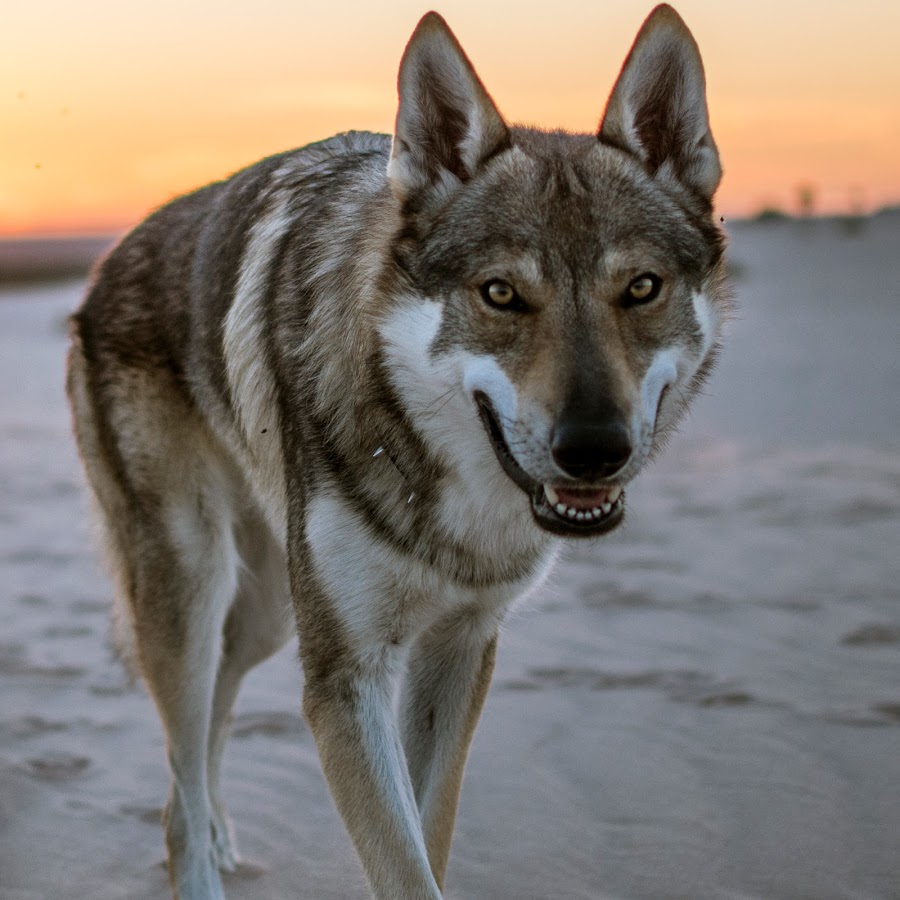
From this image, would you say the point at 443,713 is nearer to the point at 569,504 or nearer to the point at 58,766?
the point at 569,504

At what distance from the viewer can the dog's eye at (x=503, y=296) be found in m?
2.86

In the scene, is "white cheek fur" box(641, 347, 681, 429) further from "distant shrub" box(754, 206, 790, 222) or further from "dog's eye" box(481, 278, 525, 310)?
"distant shrub" box(754, 206, 790, 222)

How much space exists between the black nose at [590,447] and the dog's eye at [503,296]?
12.4 inches

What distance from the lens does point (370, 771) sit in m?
3.01

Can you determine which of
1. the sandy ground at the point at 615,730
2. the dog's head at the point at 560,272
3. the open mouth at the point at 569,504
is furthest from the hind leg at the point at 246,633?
the open mouth at the point at 569,504

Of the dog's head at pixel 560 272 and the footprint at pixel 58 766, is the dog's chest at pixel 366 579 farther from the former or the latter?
the footprint at pixel 58 766

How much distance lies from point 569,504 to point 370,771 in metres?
0.74

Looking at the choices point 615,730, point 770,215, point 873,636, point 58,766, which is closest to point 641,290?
point 615,730

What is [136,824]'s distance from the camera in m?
4.12

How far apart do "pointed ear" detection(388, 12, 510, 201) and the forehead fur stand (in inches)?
2.1

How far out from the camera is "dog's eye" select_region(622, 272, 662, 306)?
2.88 meters

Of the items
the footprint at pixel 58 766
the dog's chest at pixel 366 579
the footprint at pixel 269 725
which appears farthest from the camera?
the footprint at pixel 269 725

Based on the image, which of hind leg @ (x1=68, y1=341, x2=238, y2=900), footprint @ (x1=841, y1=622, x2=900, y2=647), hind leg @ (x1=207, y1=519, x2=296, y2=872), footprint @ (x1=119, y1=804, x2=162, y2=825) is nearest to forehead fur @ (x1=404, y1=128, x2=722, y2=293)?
hind leg @ (x1=68, y1=341, x2=238, y2=900)

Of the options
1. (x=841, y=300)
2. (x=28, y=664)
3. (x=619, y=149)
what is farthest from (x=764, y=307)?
(x=619, y=149)
